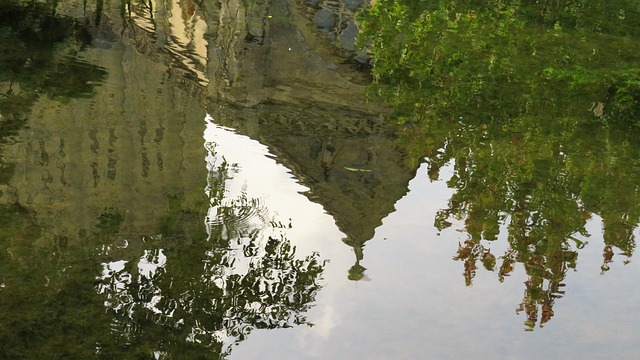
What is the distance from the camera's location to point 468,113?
11.4 m

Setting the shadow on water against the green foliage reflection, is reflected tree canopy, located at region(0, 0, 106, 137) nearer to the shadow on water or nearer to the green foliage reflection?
the shadow on water

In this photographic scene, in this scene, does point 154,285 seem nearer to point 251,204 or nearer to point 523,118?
point 251,204

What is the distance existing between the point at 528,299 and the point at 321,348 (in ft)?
5.85

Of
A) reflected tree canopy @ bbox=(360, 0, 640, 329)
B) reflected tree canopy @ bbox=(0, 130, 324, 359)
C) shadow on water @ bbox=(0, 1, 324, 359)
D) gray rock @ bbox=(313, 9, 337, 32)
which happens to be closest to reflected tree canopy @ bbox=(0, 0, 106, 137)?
shadow on water @ bbox=(0, 1, 324, 359)

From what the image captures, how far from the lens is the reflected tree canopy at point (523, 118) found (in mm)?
8461

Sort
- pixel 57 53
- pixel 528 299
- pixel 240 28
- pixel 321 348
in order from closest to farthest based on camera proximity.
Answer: pixel 321 348 → pixel 528 299 → pixel 57 53 → pixel 240 28

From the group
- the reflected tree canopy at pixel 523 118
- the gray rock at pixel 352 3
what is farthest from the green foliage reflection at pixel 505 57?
the gray rock at pixel 352 3

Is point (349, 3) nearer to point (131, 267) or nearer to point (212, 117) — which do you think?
point (212, 117)

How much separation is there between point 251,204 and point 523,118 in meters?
4.08

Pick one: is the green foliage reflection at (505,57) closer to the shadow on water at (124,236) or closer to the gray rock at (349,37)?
the gray rock at (349,37)

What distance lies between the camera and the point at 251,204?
28.1 feet

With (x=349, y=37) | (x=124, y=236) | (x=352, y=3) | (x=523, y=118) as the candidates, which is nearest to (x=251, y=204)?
(x=124, y=236)

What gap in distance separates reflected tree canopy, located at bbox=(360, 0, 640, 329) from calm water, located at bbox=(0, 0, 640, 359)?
0.04 metres

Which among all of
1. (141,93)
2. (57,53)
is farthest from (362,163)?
(57,53)
